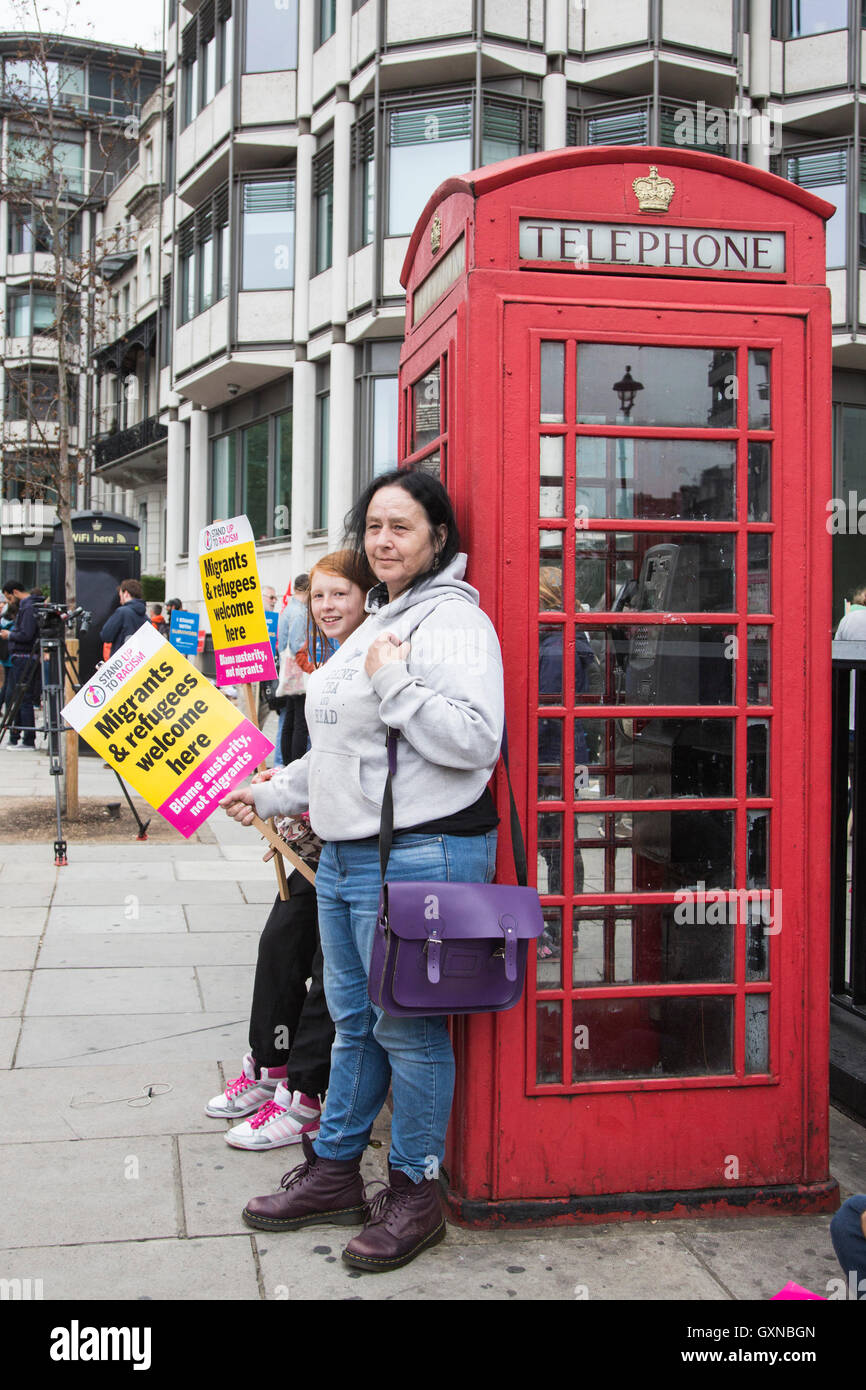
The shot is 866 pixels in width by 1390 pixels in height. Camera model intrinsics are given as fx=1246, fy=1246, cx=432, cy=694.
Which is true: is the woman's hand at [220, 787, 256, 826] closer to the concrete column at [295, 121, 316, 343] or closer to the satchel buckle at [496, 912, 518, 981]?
the satchel buckle at [496, 912, 518, 981]

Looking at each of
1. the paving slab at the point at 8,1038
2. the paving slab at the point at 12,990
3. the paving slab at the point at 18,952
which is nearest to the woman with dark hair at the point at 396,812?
the paving slab at the point at 8,1038

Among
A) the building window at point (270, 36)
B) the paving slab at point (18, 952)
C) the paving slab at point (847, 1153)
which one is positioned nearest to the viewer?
the paving slab at point (847, 1153)

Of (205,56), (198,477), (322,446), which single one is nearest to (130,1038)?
(322,446)

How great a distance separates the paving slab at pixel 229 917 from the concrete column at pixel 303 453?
1440 cm

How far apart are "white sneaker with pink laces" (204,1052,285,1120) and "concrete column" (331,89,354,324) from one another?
56.3 ft

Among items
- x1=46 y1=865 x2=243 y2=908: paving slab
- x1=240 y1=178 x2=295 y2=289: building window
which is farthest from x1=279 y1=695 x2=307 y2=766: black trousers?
x1=240 y1=178 x2=295 y2=289: building window

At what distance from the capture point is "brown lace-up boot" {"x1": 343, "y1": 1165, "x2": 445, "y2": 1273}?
3021 millimetres

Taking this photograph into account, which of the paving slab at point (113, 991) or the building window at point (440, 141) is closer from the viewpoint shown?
the paving slab at point (113, 991)

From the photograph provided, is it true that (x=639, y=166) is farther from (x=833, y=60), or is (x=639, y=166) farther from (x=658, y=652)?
(x=833, y=60)

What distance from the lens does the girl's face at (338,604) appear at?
12.3 feet

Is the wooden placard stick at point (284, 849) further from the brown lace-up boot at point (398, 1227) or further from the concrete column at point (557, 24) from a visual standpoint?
the concrete column at point (557, 24)
